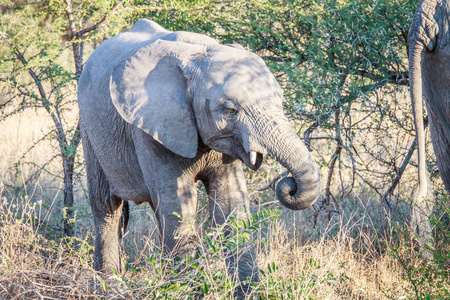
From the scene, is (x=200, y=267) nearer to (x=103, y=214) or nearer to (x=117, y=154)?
(x=117, y=154)

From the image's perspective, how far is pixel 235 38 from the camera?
5.68 m

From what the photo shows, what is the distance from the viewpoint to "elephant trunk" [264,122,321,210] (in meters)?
3.10

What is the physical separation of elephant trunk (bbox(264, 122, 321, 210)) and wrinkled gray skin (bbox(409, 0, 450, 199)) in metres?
0.73

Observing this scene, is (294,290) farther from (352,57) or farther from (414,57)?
(352,57)

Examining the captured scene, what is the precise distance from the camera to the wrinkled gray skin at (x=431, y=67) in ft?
11.3

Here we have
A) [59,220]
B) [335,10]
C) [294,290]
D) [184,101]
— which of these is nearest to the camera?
[294,290]

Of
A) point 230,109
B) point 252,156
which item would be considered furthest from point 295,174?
point 230,109

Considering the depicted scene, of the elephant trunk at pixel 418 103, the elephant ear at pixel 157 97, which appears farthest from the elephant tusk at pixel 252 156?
the elephant trunk at pixel 418 103

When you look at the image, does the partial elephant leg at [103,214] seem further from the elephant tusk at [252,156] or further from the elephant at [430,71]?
the elephant at [430,71]

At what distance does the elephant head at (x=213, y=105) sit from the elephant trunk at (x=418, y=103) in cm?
69

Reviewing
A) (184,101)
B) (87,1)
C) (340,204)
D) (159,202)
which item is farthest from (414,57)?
(87,1)

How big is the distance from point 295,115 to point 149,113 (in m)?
2.15

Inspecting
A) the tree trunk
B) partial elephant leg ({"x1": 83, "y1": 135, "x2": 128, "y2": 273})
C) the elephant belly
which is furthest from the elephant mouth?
the tree trunk

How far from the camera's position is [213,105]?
10.8ft
